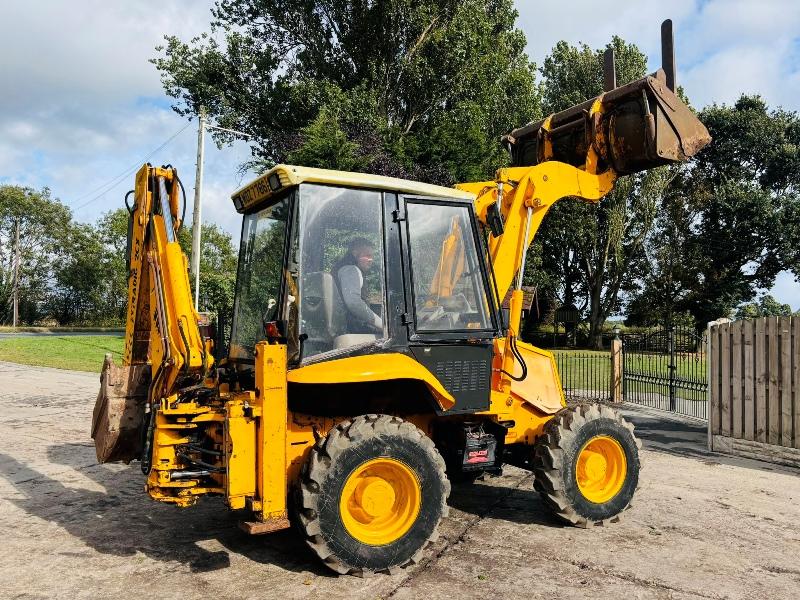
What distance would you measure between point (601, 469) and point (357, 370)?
102 inches

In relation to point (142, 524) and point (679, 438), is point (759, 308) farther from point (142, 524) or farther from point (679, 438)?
point (142, 524)

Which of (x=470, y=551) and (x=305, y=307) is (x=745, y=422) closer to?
(x=470, y=551)

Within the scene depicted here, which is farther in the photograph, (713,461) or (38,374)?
(38,374)

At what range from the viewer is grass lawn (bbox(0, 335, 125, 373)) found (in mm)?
20203

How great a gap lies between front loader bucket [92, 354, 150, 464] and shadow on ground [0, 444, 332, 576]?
0.75 m

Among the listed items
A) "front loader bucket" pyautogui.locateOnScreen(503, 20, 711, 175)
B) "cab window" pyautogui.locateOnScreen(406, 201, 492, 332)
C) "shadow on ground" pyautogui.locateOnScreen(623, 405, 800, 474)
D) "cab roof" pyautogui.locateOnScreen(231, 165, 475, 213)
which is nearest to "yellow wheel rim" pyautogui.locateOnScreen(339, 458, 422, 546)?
"cab window" pyautogui.locateOnScreen(406, 201, 492, 332)

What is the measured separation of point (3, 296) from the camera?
47562 millimetres

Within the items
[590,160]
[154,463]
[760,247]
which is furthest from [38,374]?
[760,247]

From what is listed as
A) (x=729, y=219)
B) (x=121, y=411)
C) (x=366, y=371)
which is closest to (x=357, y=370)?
(x=366, y=371)

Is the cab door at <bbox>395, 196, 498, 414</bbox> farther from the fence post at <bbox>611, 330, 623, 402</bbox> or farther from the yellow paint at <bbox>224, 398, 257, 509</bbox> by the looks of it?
the fence post at <bbox>611, 330, 623, 402</bbox>

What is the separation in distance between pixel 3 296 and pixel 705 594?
53449 mm

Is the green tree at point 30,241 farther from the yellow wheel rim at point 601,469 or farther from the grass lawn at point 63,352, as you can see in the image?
the yellow wheel rim at point 601,469

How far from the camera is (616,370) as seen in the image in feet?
45.0

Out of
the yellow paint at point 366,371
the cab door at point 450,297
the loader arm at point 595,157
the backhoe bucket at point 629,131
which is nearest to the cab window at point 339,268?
the yellow paint at point 366,371
